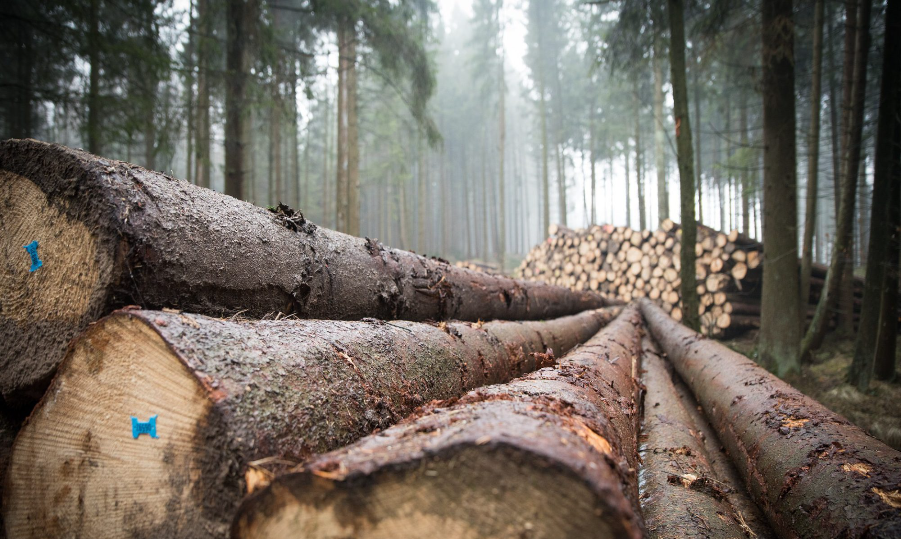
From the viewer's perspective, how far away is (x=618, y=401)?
6.10ft

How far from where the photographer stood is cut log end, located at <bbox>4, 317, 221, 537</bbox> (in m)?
1.07

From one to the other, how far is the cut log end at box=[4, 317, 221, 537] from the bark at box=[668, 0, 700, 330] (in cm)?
672

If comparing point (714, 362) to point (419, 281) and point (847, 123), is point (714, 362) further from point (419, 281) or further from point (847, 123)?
point (847, 123)

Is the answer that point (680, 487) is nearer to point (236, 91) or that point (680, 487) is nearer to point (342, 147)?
point (236, 91)

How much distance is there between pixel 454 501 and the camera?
0.79 m

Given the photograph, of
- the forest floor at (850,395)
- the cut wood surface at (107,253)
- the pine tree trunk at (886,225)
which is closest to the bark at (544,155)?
the forest floor at (850,395)

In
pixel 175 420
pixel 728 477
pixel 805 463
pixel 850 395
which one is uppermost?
pixel 175 420

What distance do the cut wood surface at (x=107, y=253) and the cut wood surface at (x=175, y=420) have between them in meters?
0.21

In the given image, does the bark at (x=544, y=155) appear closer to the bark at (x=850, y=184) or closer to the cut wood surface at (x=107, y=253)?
the bark at (x=850, y=184)

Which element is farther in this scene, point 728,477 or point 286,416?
point 728,477

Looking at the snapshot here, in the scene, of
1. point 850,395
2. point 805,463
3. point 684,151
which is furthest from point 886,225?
point 805,463

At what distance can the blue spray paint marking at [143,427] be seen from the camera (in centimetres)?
109

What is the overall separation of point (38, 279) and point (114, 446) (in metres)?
0.73

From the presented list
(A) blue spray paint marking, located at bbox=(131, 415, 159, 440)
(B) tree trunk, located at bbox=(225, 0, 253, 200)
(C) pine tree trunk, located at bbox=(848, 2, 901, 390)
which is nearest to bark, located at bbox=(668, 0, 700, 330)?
(C) pine tree trunk, located at bbox=(848, 2, 901, 390)
